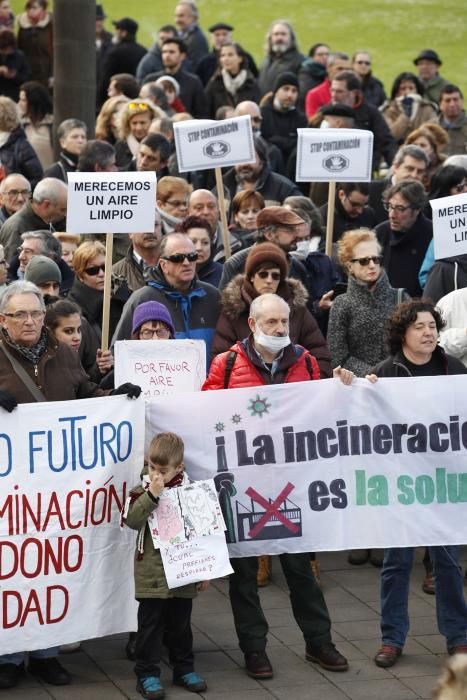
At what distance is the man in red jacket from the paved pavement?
0.11 meters

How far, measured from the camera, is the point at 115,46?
797 inches

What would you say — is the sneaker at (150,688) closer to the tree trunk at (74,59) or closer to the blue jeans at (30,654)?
the blue jeans at (30,654)

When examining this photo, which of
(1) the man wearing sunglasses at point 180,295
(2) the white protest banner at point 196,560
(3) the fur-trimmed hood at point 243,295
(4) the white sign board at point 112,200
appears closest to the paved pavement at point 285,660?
(2) the white protest banner at point 196,560

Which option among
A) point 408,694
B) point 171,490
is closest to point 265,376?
point 171,490

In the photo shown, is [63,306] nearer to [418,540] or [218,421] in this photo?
[218,421]

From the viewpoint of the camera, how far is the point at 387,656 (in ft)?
26.4

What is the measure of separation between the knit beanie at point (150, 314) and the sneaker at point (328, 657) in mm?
1996

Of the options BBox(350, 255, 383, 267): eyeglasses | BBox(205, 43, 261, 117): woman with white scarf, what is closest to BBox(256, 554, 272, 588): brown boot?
BBox(350, 255, 383, 267): eyeglasses

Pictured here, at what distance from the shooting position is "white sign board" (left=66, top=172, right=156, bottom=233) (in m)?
9.82

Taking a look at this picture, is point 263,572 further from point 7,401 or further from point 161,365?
point 7,401

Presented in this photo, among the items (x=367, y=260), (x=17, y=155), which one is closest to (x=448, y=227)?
(x=367, y=260)

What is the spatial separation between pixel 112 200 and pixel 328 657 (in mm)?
3408

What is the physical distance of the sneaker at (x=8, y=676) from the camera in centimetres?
766

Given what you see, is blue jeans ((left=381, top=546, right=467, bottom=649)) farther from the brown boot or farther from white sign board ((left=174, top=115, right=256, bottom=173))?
white sign board ((left=174, top=115, right=256, bottom=173))
